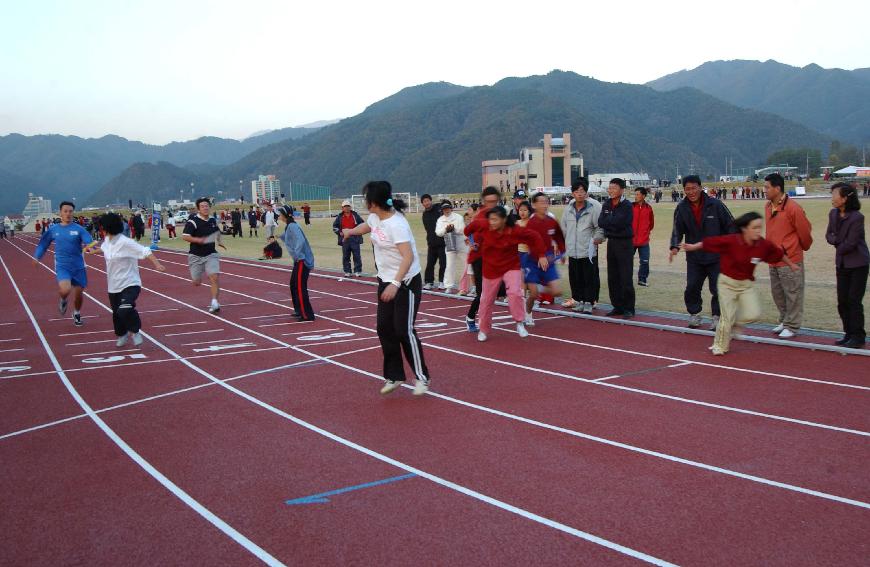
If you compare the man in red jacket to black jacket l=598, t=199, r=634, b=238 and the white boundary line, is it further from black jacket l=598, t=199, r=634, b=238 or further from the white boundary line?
the white boundary line

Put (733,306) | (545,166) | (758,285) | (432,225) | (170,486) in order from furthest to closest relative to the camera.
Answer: (545,166) → (432,225) → (758,285) → (733,306) → (170,486)

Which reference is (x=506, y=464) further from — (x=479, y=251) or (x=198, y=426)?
(x=479, y=251)

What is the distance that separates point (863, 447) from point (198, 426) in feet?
16.6

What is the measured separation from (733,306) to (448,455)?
169 inches

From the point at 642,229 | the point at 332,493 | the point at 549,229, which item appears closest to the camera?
the point at 332,493

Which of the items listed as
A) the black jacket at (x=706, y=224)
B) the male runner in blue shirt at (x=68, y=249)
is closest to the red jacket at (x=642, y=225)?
the black jacket at (x=706, y=224)

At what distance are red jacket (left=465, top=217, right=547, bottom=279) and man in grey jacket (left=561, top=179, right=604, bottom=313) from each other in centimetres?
182

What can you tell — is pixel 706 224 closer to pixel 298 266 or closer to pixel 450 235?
pixel 450 235

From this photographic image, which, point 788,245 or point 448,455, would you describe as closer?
point 448,455

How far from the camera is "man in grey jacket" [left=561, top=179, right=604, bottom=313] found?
11023 millimetres

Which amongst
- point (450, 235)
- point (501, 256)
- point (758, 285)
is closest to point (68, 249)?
point (450, 235)

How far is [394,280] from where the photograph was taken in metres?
6.62

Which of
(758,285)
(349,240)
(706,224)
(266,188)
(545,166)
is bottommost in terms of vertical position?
(758,285)

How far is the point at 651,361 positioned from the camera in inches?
314
